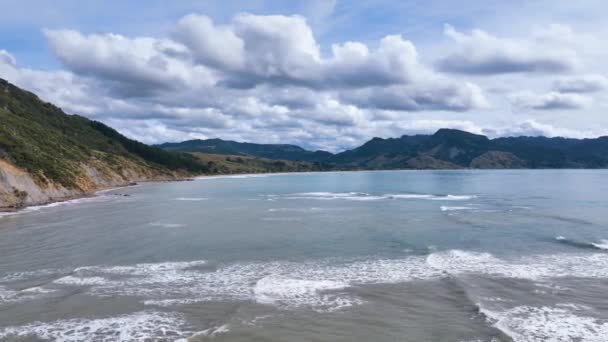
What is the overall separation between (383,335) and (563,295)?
11843mm

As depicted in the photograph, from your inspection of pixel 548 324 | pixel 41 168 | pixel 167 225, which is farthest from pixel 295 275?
pixel 41 168

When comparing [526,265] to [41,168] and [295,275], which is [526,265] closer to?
[295,275]

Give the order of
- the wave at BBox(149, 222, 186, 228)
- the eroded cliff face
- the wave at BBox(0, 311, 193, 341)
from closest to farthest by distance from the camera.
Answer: the wave at BBox(0, 311, 193, 341) < the wave at BBox(149, 222, 186, 228) < the eroded cliff face

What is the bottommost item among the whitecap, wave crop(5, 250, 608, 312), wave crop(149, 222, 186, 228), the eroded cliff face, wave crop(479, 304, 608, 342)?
wave crop(479, 304, 608, 342)

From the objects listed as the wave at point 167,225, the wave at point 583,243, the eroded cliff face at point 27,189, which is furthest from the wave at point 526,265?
the eroded cliff face at point 27,189

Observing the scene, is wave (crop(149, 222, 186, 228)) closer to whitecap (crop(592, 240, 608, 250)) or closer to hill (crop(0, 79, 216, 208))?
hill (crop(0, 79, 216, 208))

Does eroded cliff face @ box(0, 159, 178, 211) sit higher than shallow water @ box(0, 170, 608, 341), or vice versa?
eroded cliff face @ box(0, 159, 178, 211)

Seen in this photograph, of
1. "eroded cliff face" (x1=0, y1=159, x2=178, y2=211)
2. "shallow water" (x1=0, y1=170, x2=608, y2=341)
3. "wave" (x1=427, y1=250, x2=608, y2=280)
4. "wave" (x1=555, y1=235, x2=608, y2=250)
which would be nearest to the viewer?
"shallow water" (x1=0, y1=170, x2=608, y2=341)

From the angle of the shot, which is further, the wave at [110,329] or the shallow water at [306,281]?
the shallow water at [306,281]

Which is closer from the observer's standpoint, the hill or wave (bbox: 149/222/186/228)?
wave (bbox: 149/222/186/228)

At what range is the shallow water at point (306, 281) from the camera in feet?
61.7

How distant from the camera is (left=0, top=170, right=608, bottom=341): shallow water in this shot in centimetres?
1881

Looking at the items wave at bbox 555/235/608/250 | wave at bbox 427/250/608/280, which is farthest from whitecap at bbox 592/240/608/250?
wave at bbox 427/250/608/280

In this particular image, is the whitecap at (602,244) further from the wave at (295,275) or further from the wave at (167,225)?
the wave at (167,225)
